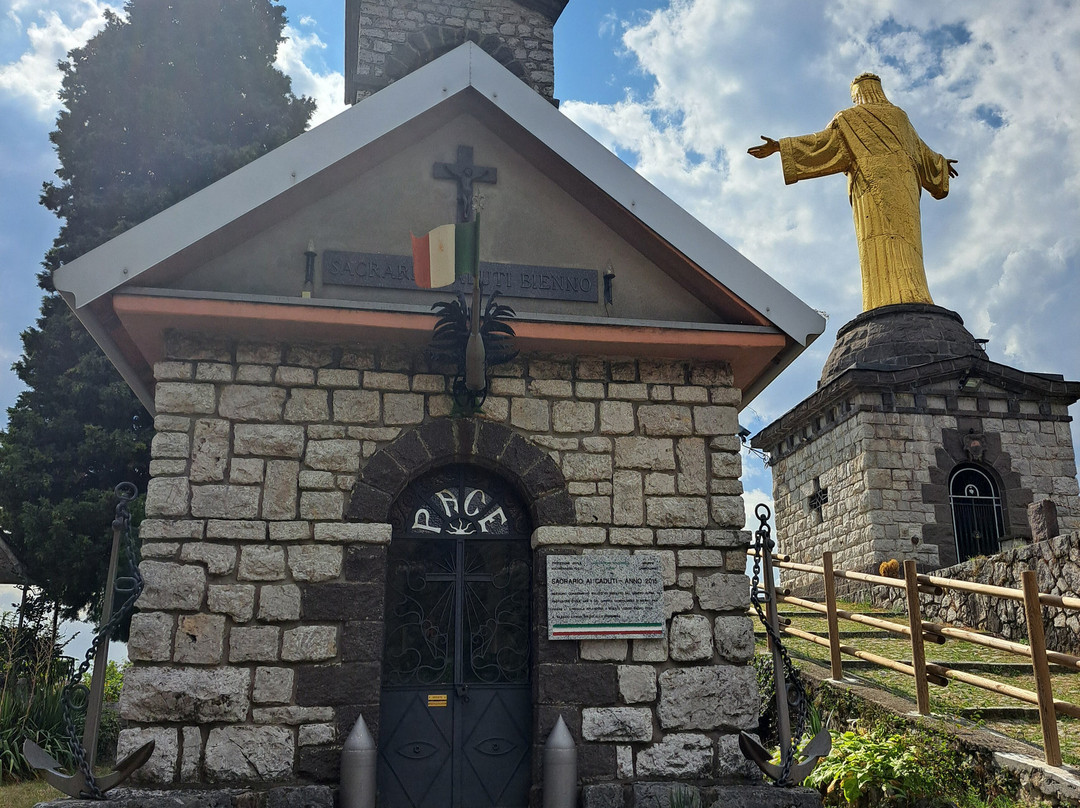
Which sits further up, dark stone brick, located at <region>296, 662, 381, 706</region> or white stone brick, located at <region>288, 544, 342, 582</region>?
white stone brick, located at <region>288, 544, 342, 582</region>

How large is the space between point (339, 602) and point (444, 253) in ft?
7.33

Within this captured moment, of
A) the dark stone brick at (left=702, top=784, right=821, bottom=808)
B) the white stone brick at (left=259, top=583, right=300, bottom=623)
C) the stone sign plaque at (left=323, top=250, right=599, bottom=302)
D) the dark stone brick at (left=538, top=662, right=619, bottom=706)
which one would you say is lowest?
the dark stone brick at (left=702, top=784, right=821, bottom=808)

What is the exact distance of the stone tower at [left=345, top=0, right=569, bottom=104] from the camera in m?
13.2

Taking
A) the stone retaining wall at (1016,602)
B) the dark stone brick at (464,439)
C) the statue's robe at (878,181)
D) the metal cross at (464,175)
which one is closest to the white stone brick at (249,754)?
the dark stone brick at (464,439)

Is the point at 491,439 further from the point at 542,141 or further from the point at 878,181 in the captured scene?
the point at 878,181

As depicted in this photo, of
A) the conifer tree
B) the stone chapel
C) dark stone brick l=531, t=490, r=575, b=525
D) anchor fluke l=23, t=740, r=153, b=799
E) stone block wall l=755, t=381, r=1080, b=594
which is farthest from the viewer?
stone block wall l=755, t=381, r=1080, b=594

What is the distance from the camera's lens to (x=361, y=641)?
566 centimetres

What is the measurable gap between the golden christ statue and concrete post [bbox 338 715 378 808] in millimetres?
13514

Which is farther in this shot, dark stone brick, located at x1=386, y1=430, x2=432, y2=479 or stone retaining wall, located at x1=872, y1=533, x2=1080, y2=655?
stone retaining wall, located at x1=872, y1=533, x2=1080, y2=655

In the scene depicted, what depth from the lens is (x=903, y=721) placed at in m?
6.69

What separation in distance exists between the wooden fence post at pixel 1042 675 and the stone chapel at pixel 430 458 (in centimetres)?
179

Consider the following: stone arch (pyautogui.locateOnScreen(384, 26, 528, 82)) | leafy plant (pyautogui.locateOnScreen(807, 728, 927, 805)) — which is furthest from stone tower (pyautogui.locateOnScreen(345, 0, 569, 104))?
leafy plant (pyautogui.locateOnScreen(807, 728, 927, 805))

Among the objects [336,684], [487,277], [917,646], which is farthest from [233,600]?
[917,646]

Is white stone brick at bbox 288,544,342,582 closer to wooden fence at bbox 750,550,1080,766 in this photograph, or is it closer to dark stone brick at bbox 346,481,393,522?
dark stone brick at bbox 346,481,393,522
